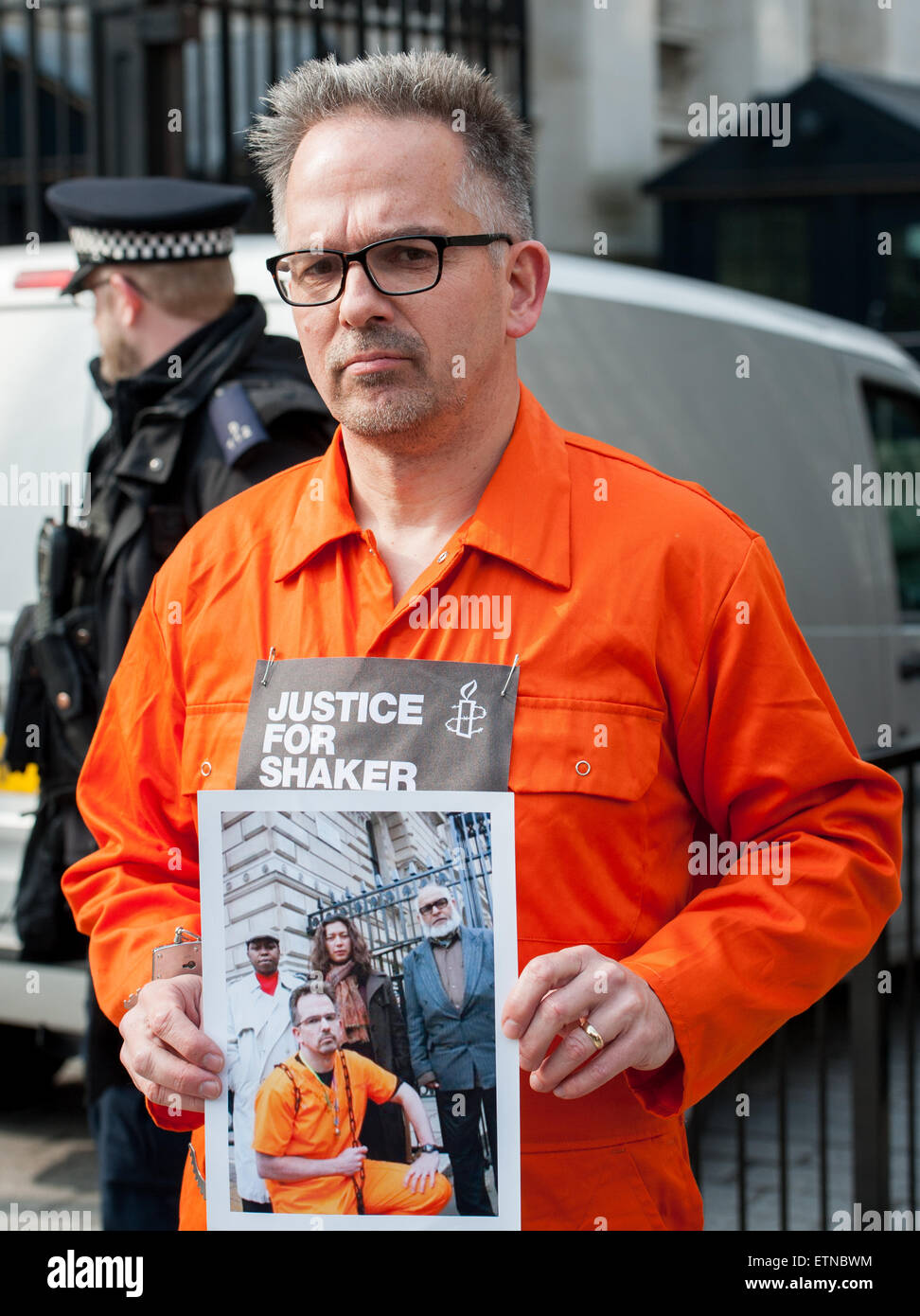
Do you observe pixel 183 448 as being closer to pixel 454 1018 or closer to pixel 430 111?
pixel 430 111

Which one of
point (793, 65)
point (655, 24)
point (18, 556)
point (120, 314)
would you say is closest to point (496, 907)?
point (120, 314)

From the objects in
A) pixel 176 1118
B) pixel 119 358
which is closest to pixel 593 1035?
pixel 176 1118

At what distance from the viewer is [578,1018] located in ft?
5.17

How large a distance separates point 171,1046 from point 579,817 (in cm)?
48

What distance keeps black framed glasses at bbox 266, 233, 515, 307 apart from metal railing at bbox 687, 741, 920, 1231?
1.08m

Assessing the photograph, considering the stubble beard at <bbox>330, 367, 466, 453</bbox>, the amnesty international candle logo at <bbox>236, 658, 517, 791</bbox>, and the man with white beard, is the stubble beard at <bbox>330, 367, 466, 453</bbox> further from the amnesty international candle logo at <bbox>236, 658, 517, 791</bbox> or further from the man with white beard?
the man with white beard

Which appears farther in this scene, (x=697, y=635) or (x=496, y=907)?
(x=697, y=635)

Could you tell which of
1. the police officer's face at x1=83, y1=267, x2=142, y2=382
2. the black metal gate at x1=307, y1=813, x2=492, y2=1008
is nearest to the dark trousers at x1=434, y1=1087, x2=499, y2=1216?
the black metal gate at x1=307, y1=813, x2=492, y2=1008

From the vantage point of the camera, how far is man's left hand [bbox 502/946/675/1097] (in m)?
1.55

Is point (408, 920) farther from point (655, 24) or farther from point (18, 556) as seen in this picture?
point (655, 24)

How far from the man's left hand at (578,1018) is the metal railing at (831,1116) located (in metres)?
0.84

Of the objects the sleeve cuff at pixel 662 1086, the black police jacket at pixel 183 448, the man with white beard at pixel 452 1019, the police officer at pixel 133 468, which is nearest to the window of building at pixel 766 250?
the police officer at pixel 133 468

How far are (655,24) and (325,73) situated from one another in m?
12.1
